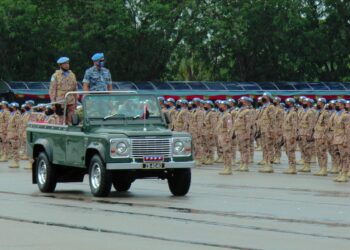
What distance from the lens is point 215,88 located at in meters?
64.2

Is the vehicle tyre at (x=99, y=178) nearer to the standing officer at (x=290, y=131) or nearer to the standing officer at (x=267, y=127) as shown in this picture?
the standing officer at (x=290, y=131)

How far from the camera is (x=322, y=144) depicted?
29.2 metres

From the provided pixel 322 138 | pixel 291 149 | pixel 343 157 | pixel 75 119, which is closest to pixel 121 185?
pixel 75 119

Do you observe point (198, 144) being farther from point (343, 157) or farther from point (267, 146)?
point (343, 157)

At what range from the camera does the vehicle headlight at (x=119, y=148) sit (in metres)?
19.9

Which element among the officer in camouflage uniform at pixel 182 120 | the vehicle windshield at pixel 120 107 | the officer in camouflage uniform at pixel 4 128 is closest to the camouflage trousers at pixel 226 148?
the officer in camouflage uniform at pixel 182 120

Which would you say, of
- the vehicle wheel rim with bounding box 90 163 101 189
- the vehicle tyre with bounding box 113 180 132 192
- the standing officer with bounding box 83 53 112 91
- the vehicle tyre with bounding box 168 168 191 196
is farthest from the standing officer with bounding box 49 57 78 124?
the vehicle tyre with bounding box 168 168 191 196

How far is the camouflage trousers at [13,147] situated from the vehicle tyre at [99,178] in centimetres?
1462

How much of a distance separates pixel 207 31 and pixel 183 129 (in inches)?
1172

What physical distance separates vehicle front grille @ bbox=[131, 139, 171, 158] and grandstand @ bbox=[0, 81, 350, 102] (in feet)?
123

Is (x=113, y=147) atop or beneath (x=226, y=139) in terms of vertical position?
atop

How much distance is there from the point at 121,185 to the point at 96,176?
76.4 inches

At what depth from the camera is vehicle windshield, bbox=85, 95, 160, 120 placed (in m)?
21.2

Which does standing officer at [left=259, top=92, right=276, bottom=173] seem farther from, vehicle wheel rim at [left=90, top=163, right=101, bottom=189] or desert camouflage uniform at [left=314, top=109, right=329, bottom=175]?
vehicle wheel rim at [left=90, top=163, right=101, bottom=189]
